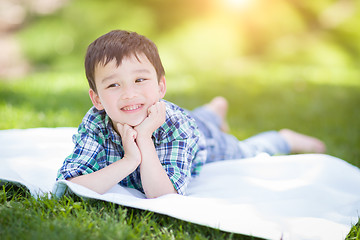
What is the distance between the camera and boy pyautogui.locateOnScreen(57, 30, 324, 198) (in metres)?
1.96

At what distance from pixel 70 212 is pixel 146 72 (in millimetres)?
802

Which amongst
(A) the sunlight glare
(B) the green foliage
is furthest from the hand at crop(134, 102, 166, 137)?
(A) the sunlight glare

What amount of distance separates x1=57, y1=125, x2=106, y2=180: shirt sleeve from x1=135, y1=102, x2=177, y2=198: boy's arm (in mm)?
259

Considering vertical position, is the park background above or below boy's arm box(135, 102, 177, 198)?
above

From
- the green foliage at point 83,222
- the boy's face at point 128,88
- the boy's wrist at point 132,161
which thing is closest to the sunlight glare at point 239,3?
the boy's face at point 128,88

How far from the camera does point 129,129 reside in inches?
80.3

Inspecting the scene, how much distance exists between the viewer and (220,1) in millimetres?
8859

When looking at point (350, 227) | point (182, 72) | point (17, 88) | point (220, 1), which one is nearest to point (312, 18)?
point (220, 1)

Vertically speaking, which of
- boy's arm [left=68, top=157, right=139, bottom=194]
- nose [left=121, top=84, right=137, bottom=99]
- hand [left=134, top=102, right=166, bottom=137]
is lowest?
boy's arm [left=68, top=157, right=139, bottom=194]

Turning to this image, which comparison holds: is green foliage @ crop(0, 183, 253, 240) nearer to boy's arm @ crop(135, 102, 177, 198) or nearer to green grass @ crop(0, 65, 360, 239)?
green grass @ crop(0, 65, 360, 239)

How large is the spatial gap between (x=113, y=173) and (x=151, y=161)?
202 mm

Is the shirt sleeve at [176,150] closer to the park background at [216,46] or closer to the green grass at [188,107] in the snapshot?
the green grass at [188,107]

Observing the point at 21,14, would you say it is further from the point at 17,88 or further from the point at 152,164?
the point at 152,164

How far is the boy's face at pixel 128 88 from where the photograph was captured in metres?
1.96
